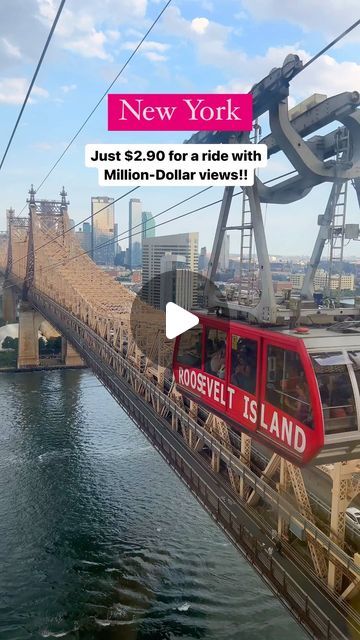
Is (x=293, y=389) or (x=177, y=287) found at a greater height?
(x=177, y=287)

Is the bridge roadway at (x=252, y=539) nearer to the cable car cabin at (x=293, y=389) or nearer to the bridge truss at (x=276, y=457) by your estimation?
the bridge truss at (x=276, y=457)

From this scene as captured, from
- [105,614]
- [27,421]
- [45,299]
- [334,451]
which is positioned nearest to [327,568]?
[334,451]

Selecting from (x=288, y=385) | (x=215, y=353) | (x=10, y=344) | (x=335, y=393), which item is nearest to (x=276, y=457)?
(x=215, y=353)

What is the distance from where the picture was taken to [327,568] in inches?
380

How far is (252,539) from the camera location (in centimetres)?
1091

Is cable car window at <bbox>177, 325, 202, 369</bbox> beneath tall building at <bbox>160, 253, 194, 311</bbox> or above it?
beneath

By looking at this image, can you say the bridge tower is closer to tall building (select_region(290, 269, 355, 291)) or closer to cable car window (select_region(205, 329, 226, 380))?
tall building (select_region(290, 269, 355, 291))

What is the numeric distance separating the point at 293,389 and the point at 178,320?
5049 millimetres

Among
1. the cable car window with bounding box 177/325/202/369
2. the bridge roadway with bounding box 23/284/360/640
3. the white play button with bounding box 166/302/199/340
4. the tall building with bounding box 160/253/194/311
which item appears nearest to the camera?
the bridge roadway with bounding box 23/284/360/640

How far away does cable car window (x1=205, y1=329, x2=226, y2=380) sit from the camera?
37.1 ft

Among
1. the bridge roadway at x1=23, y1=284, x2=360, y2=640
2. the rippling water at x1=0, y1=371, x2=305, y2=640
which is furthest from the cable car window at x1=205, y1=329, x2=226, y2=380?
the rippling water at x1=0, y1=371, x2=305, y2=640

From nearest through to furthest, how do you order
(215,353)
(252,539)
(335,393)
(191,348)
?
(335,393) < (252,539) < (215,353) < (191,348)

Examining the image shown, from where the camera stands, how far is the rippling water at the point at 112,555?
17562 millimetres

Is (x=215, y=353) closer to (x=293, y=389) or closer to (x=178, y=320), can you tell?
(x=178, y=320)
